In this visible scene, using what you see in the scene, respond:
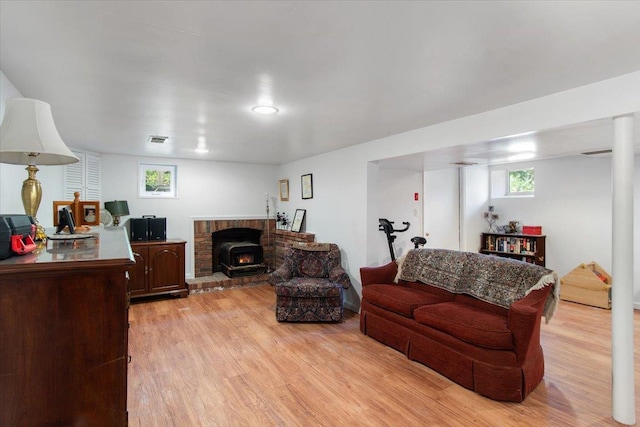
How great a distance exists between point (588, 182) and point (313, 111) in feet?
15.9

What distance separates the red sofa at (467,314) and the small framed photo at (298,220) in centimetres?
210

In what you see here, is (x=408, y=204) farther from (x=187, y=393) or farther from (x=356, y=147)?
(x=187, y=393)

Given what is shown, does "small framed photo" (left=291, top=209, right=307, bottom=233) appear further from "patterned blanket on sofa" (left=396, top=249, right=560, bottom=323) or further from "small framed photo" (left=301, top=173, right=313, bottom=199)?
"patterned blanket on sofa" (left=396, top=249, right=560, bottom=323)

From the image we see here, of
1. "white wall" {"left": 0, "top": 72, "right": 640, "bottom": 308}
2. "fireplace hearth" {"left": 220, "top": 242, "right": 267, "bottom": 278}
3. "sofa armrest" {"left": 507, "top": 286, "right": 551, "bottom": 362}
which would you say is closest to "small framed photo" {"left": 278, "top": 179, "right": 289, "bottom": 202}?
"white wall" {"left": 0, "top": 72, "right": 640, "bottom": 308}

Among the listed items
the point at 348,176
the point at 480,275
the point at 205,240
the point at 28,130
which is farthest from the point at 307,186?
the point at 28,130

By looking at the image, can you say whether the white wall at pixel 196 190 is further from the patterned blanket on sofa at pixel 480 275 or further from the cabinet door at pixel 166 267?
the patterned blanket on sofa at pixel 480 275

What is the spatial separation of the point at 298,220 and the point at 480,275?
3.29m

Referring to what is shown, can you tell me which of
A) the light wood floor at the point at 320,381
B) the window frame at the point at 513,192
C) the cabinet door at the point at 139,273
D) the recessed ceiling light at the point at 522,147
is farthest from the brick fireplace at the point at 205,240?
the window frame at the point at 513,192

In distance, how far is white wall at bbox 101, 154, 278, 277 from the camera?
205 inches

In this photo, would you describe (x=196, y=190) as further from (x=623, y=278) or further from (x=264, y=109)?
(x=623, y=278)

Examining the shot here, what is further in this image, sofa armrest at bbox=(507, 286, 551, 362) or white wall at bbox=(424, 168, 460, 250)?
white wall at bbox=(424, 168, 460, 250)

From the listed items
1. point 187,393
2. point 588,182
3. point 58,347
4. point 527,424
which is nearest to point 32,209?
point 58,347

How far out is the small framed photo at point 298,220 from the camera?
5699 mm

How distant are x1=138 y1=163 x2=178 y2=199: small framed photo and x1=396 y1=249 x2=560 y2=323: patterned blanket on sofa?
4.12m
